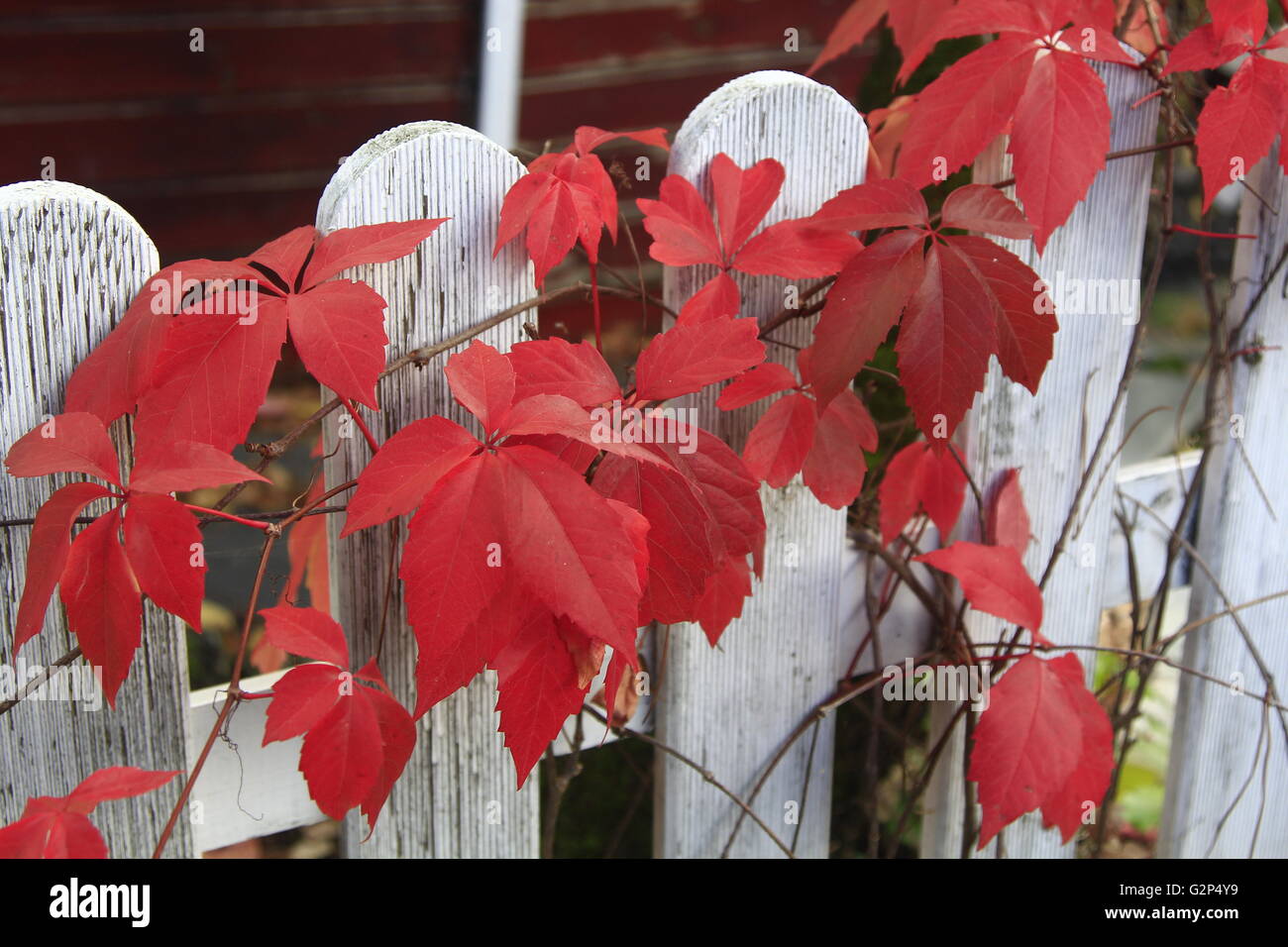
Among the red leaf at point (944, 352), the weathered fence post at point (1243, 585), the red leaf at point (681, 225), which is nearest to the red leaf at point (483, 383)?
the red leaf at point (681, 225)

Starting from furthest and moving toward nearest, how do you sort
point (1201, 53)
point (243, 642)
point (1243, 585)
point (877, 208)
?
point (1243, 585) → point (1201, 53) → point (877, 208) → point (243, 642)

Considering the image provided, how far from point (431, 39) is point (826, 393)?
200 centimetres

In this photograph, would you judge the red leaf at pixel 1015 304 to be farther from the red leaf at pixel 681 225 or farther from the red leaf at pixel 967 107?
the red leaf at pixel 681 225

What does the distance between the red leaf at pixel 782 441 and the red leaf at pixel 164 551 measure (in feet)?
1.66

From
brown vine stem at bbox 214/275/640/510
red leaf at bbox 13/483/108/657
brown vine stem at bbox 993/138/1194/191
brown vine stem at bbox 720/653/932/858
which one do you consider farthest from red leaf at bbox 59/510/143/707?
brown vine stem at bbox 993/138/1194/191

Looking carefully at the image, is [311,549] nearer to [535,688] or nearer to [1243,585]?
[535,688]

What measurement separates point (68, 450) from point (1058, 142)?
2.86 ft

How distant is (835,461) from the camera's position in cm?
116

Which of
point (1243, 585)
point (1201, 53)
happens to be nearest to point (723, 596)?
point (1201, 53)

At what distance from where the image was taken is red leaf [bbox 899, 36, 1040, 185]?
3.66 feet

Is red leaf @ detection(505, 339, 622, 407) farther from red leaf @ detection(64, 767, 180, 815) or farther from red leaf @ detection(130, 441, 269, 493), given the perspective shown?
red leaf @ detection(64, 767, 180, 815)

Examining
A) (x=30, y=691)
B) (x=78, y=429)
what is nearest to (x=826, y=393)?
(x=78, y=429)

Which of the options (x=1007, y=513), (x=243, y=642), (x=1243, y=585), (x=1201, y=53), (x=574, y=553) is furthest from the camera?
(x=1243, y=585)

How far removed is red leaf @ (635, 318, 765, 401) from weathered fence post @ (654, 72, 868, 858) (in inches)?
7.4
